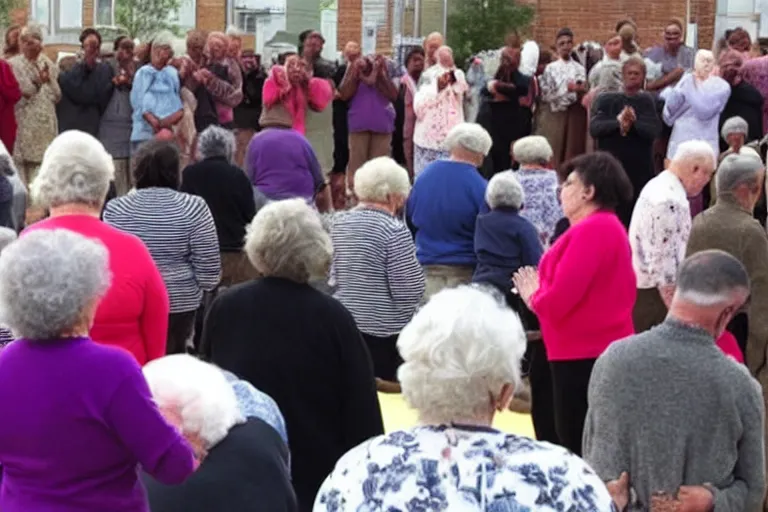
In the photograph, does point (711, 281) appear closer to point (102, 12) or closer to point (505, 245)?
point (505, 245)

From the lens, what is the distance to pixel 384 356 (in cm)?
908

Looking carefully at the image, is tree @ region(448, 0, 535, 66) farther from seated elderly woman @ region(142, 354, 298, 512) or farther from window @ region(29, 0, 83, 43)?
seated elderly woman @ region(142, 354, 298, 512)

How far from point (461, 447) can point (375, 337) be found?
541cm

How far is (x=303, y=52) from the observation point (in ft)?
54.2

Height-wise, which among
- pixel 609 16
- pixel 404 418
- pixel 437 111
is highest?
pixel 609 16

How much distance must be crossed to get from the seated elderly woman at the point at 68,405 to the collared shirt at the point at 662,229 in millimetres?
4563

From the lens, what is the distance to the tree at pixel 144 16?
80.8 feet

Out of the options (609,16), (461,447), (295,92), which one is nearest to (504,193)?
(295,92)

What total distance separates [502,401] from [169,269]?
16.1 ft

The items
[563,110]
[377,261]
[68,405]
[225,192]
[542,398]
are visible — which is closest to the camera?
[68,405]

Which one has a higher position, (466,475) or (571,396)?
(466,475)

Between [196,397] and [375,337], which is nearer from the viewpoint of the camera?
[196,397]

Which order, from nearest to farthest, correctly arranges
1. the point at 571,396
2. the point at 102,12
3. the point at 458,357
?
the point at 458,357
the point at 571,396
the point at 102,12

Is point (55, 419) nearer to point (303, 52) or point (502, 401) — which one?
point (502, 401)
